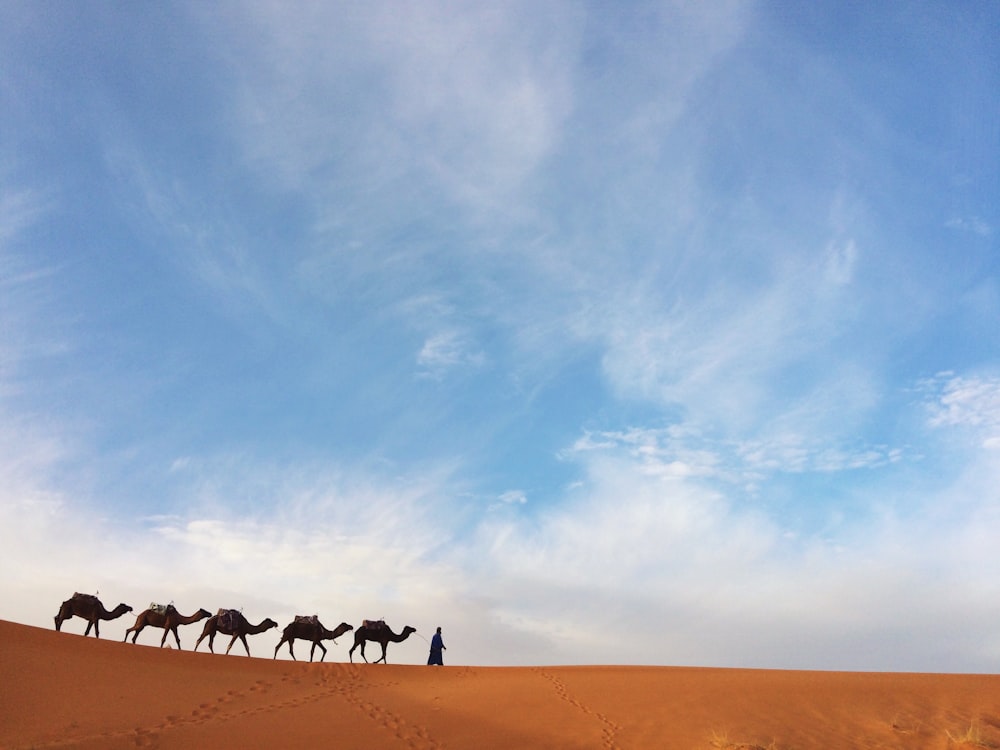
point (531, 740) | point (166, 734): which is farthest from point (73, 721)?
point (531, 740)

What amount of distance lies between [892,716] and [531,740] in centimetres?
1011

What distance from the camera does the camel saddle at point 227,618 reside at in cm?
2867

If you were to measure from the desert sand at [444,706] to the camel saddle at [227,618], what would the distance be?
275 centimetres

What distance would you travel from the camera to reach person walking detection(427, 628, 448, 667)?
1131 inches

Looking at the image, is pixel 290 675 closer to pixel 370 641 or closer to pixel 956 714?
pixel 370 641

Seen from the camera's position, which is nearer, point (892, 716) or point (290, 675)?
point (892, 716)

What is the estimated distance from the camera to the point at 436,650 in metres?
29.0

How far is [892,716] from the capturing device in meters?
20.0

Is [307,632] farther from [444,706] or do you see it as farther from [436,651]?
[444,706]

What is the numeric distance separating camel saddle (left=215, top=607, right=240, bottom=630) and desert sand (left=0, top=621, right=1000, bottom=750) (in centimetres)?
275

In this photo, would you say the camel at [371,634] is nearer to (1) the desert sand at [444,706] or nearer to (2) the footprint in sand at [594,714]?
(1) the desert sand at [444,706]

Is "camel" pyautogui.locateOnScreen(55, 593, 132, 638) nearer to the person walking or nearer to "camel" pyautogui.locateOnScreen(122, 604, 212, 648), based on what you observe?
"camel" pyautogui.locateOnScreen(122, 604, 212, 648)

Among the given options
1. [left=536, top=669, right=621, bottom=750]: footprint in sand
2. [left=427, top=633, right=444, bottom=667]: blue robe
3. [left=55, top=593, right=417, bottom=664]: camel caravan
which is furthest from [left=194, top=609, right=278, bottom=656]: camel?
[left=536, top=669, right=621, bottom=750]: footprint in sand

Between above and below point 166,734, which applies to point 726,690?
above
